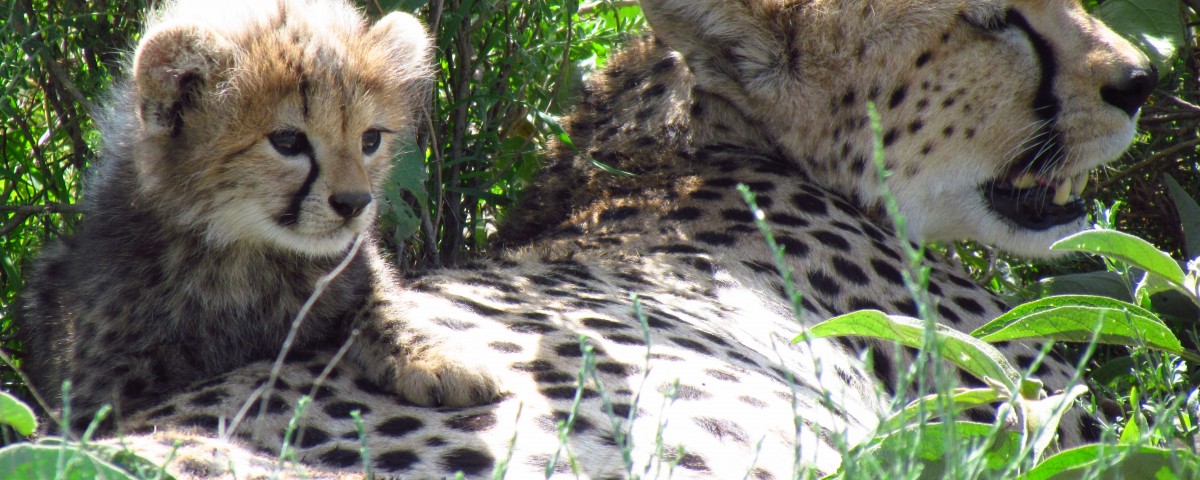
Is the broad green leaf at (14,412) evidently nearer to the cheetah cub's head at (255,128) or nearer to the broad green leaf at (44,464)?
the broad green leaf at (44,464)

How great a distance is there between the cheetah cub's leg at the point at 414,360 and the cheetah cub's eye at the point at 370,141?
0.25m

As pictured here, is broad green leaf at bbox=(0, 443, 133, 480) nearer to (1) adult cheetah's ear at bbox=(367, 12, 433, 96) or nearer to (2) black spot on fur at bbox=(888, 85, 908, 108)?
(1) adult cheetah's ear at bbox=(367, 12, 433, 96)

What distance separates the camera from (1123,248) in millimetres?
1720

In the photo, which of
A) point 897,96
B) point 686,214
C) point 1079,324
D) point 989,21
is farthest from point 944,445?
point 989,21

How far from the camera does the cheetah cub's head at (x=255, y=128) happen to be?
75.5 inches

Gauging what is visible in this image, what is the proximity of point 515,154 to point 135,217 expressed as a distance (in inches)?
42.8

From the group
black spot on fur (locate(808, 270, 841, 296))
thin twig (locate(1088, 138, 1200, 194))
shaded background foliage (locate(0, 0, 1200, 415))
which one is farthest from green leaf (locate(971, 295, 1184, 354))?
thin twig (locate(1088, 138, 1200, 194))

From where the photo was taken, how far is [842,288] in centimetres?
253

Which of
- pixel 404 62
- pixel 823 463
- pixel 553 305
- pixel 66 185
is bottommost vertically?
pixel 823 463

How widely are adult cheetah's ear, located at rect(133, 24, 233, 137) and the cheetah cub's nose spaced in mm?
271

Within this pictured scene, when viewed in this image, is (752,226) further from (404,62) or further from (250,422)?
(250,422)

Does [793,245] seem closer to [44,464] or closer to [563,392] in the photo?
[563,392]

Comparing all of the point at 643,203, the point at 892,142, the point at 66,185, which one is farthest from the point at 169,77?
the point at 892,142

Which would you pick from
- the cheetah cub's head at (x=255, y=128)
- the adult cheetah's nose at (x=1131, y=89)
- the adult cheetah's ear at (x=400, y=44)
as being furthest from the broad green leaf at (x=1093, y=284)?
the cheetah cub's head at (x=255, y=128)
